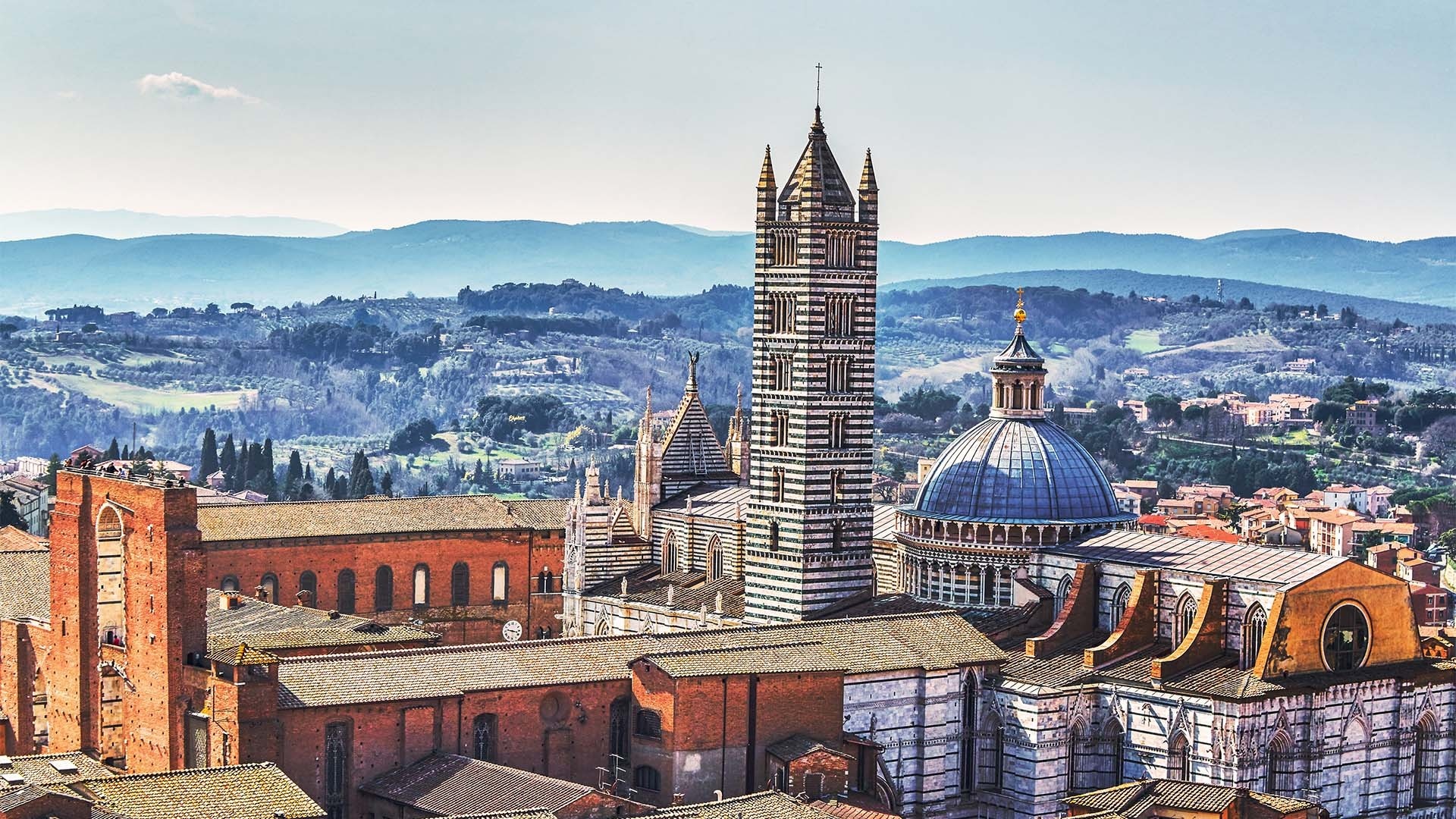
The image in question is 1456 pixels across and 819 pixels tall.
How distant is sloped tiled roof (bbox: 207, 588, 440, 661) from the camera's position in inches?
2336

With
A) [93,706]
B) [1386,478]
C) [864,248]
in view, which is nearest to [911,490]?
[1386,478]

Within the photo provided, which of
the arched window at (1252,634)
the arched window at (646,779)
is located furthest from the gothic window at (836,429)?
the arched window at (646,779)

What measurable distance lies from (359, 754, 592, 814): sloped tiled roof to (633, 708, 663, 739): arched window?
3285 millimetres

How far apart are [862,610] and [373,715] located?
654 inches

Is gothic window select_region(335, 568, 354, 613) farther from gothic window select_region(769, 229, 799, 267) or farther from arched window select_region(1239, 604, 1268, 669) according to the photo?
arched window select_region(1239, 604, 1268, 669)

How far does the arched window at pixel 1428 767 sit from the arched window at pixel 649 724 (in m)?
18.0

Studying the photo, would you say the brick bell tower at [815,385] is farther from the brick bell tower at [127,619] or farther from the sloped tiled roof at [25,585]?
the sloped tiled roof at [25,585]

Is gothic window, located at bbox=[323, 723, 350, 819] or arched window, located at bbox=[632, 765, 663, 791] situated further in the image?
arched window, located at bbox=[632, 765, 663, 791]

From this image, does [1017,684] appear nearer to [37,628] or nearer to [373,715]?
[373,715]

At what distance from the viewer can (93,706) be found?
5731cm

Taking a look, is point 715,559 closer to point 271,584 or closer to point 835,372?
point 835,372

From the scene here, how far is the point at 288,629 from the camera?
61.2 meters

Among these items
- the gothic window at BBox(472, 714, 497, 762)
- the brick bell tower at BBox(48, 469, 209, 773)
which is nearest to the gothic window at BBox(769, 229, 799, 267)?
the gothic window at BBox(472, 714, 497, 762)

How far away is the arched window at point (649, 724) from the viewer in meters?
52.4
